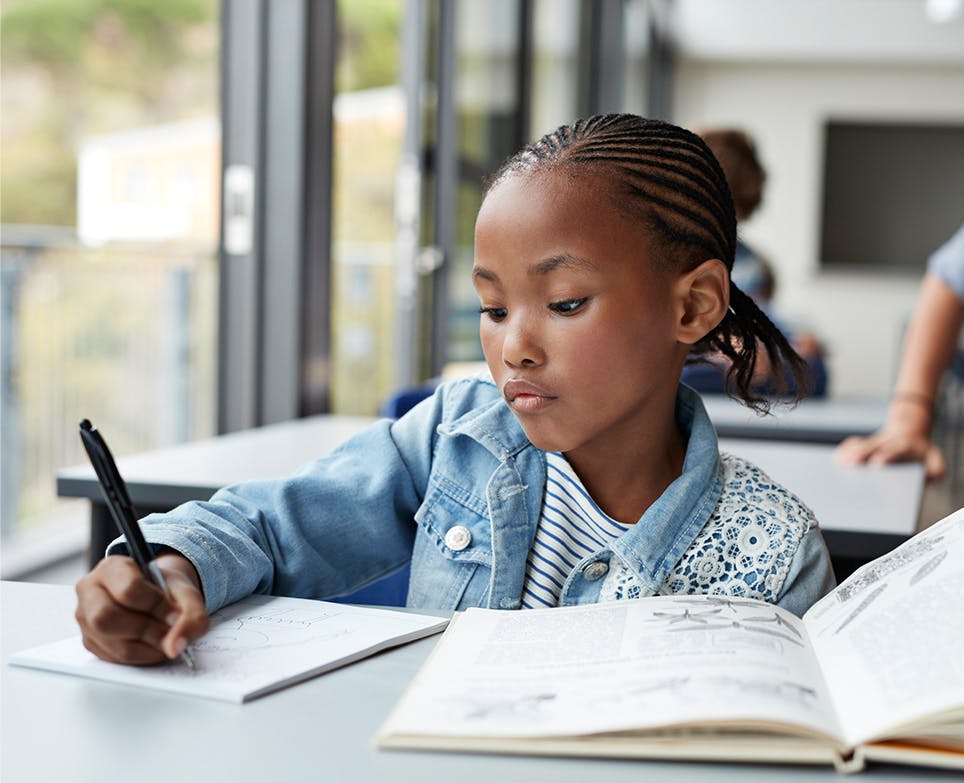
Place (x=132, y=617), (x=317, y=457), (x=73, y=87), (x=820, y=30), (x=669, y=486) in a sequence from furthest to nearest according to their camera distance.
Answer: (x=820, y=30)
(x=73, y=87)
(x=317, y=457)
(x=669, y=486)
(x=132, y=617)

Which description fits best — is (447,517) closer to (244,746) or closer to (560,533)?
(560,533)

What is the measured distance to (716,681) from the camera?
62 centimetres

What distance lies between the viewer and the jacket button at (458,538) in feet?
3.22

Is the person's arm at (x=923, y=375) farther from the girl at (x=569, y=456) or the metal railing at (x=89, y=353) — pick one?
the metal railing at (x=89, y=353)

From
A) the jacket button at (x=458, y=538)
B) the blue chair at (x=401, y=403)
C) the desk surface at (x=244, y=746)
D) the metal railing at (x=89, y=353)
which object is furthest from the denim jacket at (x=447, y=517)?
the metal railing at (x=89, y=353)

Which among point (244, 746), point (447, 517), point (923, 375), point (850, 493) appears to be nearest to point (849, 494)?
point (850, 493)

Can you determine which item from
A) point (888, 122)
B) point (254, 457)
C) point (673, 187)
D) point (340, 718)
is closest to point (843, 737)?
point (340, 718)

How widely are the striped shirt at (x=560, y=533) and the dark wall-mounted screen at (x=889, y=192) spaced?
27.7ft

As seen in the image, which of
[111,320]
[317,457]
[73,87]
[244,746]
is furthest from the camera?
[73,87]

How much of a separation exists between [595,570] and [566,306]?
0.22m

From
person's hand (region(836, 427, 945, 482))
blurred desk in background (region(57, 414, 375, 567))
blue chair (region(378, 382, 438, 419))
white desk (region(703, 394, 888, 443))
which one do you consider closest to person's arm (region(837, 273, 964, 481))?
person's hand (region(836, 427, 945, 482))

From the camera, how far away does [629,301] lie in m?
0.92

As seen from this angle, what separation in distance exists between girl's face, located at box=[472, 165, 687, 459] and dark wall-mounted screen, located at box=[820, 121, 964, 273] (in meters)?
8.48

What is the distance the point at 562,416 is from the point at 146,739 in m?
0.42
